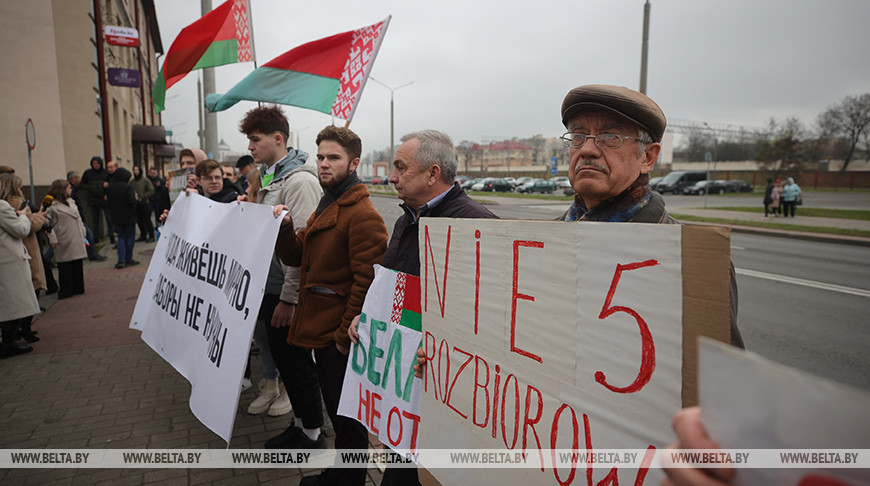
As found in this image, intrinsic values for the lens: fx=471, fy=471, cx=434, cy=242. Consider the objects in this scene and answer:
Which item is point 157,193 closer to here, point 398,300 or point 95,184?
point 95,184

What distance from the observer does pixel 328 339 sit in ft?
8.61

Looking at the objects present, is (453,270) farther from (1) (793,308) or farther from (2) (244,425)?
(1) (793,308)

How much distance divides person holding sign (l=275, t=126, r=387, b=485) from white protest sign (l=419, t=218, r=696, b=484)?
2.64 feet

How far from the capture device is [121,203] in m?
9.43

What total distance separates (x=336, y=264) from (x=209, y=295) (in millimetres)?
1129

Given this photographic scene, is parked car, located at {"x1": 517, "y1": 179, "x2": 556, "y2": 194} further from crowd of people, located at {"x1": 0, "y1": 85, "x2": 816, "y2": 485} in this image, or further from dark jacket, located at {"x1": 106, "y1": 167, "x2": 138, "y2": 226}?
crowd of people, located at {"x1": 0, "y1": 85, "x2": 816, "y2": 485}

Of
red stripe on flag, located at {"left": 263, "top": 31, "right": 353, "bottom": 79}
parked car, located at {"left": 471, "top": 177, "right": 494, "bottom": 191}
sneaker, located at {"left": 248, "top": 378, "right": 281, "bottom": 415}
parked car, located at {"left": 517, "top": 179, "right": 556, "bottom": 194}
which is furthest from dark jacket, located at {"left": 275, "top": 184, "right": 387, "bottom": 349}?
parked car, located at {"left": 471, "top": 177, "right": 494, "bottom": 191}

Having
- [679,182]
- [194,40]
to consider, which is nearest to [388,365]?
[194,40]

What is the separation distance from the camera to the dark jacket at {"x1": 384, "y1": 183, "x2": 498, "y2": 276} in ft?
7.23

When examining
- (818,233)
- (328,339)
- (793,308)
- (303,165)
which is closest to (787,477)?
(328,339)

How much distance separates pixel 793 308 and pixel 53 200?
36.0ft

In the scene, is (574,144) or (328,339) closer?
(574,144)

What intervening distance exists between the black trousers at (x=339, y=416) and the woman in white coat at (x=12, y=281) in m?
4.16

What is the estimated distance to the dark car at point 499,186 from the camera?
49562 mm
